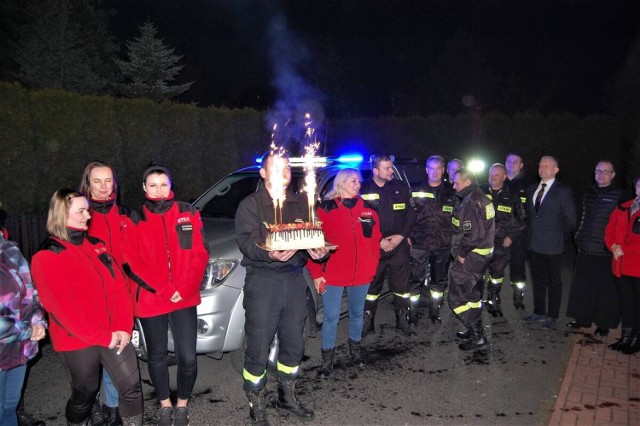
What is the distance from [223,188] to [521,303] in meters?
4.65

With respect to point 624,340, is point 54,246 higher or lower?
higher

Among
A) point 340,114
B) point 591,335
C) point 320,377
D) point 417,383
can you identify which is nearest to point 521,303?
point 591,335

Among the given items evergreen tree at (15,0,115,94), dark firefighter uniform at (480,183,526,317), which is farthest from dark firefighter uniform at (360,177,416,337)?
evergreen tree at (15,0,115,94)

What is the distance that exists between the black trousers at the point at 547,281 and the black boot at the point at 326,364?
3.24 m

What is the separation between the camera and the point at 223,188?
6.72 metres

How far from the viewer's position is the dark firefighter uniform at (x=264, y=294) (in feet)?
13.4

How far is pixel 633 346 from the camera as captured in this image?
5891 millimetres

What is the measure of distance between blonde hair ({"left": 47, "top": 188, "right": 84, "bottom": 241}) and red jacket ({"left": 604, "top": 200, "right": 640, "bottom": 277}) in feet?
18.4

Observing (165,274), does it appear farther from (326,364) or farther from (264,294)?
(326,364)

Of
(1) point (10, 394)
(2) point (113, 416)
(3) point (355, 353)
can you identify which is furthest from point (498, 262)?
(1) point (10, 394)

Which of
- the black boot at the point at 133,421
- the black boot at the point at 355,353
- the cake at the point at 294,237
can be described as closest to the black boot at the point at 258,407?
the black boot at the point at 133,421

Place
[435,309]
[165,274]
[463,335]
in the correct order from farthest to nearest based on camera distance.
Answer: [435,309]
[463,335]
[165,274]

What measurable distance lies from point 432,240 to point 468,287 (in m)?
0.99

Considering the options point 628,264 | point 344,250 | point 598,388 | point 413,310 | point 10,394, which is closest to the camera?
point 10,394
